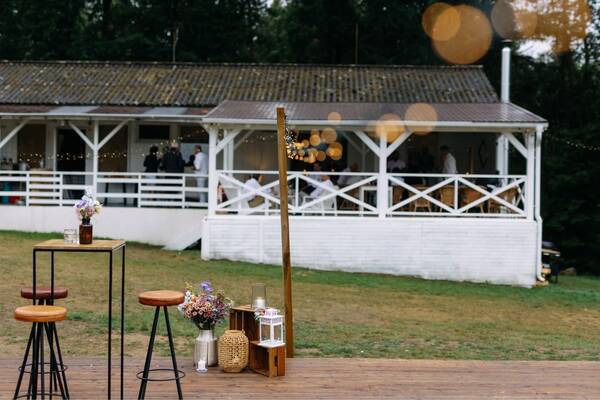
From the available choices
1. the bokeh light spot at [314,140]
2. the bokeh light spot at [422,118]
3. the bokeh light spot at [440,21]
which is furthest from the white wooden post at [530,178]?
the bokeh light spot at [440,21]

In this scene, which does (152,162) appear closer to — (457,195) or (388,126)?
(388,126)

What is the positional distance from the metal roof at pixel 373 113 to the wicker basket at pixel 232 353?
806 cm

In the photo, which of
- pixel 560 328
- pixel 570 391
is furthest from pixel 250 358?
pixel 560 328

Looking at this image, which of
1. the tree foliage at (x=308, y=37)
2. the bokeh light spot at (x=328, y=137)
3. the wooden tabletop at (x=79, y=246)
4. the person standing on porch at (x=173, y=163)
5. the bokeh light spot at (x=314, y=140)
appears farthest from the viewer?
the tree foliage at (x=308, y=37)

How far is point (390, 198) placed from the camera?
1556 centimetres

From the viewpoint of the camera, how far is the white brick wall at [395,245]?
14836mm

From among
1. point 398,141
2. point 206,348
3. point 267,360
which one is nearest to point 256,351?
point 267,360

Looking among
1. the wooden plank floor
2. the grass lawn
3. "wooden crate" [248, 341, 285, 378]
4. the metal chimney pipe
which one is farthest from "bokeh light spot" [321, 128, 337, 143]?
"wooden crate" [248, 341, 285, 378]

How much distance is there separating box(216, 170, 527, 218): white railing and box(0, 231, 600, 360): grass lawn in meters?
1.28

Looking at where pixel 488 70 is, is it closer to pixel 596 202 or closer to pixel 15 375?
pixel 596 202

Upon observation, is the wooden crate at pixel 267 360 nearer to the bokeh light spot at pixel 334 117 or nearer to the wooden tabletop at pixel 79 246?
the wooden tabletop at pixel 79 246

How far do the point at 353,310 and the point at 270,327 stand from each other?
4.16 m

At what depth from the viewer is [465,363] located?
7664 millimetres

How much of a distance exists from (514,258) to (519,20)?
20.8 meters
